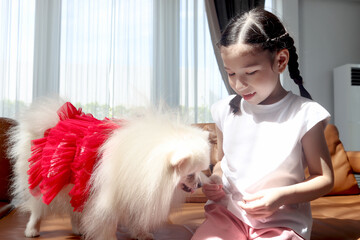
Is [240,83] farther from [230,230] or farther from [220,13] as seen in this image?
[220,13]

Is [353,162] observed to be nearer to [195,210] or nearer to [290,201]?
[195,210]

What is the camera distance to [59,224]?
4.02ft

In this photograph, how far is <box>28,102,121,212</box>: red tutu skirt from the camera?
2.94 feet

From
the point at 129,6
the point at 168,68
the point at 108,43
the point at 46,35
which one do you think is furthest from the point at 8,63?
the point at 168,68

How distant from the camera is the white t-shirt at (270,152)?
34.0 inches

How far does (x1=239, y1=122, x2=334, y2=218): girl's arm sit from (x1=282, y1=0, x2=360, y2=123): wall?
147 inches

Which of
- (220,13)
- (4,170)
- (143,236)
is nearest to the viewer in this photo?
(143,236)

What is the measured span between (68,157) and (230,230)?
1.69 ft

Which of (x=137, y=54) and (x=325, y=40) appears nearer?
(x=137, y=54)

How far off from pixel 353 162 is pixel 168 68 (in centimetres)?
238

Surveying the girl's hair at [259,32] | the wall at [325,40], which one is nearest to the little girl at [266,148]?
the girl's hair at [259,32]

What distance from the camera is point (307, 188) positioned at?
0.82 m

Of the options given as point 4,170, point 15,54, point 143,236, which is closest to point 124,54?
point 15,54

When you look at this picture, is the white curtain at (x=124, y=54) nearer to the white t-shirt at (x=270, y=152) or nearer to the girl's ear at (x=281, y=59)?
the white t-shirt at (x=270, y=152)
